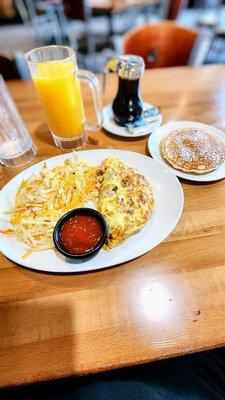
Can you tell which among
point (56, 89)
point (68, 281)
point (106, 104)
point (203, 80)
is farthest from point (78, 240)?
point (203, 80)

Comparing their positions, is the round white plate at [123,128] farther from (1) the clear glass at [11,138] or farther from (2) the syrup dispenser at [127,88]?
(1) the clear glass at [11,138]

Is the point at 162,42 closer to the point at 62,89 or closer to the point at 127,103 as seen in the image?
the point at 127,103

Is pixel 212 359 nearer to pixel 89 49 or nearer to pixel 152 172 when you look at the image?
pixel 152 172

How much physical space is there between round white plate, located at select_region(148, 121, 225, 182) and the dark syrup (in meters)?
0.14

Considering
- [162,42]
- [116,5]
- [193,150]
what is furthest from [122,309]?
[116,5]

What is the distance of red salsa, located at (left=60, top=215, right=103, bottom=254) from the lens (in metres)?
0.72

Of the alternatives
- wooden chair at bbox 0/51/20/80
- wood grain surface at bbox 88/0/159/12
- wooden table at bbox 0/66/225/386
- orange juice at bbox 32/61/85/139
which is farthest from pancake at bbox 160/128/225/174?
wood grain surface at bbox 88/0/159/12

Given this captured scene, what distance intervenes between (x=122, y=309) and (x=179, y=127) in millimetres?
851

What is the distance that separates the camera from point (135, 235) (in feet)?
2.58

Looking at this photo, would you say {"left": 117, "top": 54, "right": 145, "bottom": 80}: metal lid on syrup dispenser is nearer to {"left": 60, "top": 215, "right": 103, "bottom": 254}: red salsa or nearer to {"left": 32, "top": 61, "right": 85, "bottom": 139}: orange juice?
{"left": 32, "top": 61, "right": 85, "bottom": 139}: orange juice

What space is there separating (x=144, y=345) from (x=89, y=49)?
485 centimetres

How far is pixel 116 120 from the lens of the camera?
1202 millimetres

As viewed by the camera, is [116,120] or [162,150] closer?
[162,150]

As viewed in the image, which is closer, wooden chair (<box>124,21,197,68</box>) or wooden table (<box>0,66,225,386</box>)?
wooden table (<box>0,66,225,386</box>)
